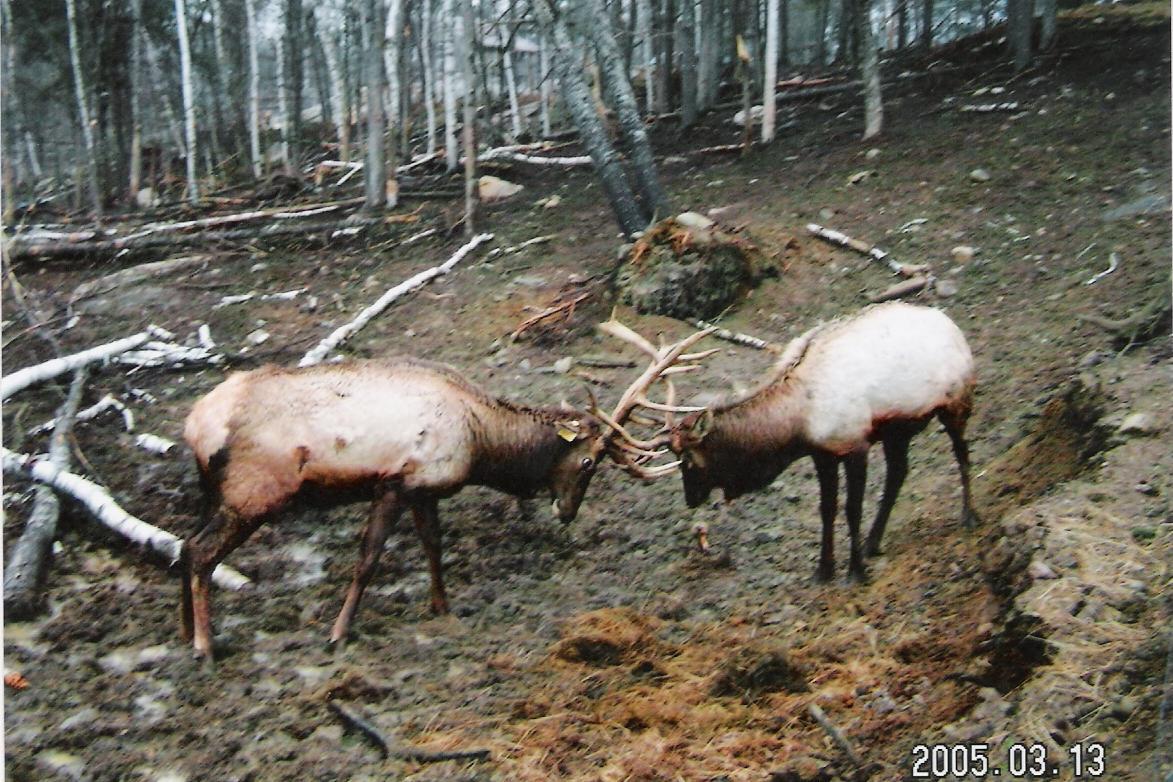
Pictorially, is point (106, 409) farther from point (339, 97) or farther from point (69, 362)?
point (339, 97)

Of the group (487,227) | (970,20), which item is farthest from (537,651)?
(970,20)

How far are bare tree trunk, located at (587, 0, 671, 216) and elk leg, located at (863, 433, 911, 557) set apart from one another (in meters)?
3.13

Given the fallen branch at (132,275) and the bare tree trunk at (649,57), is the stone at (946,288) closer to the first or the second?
the fallen branch at (132,275)

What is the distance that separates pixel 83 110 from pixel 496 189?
10.3 ft

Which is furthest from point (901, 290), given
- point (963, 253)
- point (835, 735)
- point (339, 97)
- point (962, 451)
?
point (339, 97)

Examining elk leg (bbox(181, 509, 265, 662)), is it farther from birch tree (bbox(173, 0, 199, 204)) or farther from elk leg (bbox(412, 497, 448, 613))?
birch tree (bbox(173, 0, 199, 204))

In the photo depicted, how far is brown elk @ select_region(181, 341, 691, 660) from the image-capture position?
345 centimetres

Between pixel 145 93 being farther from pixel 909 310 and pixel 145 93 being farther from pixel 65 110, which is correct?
pixel 909 310

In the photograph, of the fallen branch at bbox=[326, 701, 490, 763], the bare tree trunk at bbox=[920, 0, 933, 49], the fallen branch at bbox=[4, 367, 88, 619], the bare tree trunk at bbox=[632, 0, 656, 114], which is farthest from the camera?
the bare tree trunk at bbox=[632, 0, 656, 114]

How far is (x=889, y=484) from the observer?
13.2 feet

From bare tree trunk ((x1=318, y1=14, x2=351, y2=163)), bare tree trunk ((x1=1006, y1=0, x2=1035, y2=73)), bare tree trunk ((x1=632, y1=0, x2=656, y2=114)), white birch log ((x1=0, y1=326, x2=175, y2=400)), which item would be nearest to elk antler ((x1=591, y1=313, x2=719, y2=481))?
white birch log ((x1=0, y1=326, x2=175, y2=400))

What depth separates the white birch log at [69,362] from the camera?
3.99 meters

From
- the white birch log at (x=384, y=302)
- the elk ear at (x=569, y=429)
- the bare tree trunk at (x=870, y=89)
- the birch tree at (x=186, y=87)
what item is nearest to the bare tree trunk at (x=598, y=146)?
the white birch log at (x=384, y=302)

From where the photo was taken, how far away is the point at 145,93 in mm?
7867
